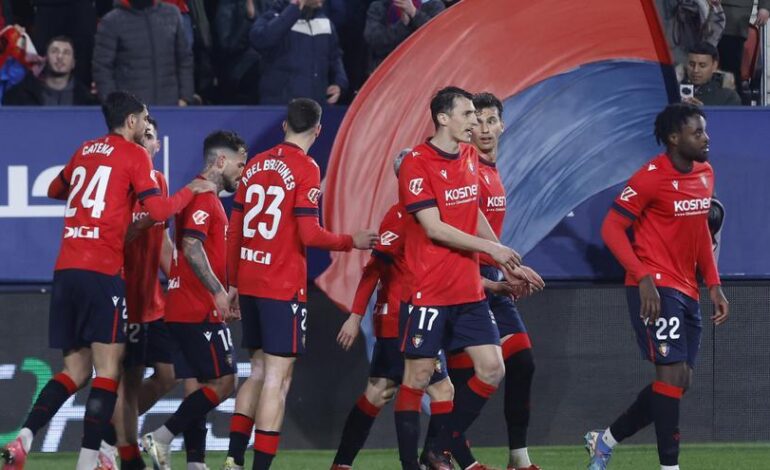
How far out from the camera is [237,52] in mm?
12695

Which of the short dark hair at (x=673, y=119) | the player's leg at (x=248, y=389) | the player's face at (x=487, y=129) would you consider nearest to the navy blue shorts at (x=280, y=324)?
the player's leg at (x=248, y=389)

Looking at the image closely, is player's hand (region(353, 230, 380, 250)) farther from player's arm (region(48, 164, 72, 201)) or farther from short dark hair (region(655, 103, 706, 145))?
short dark hair (region(655, 103, 706, 145))

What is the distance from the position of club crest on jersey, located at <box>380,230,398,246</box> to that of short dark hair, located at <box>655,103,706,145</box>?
5.50 ft

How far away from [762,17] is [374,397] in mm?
5003

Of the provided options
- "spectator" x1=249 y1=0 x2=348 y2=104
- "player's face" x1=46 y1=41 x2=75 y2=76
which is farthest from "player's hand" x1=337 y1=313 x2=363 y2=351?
"player's face" x1=46 y1=41 x2=75 y2=76

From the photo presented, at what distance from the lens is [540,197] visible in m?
11.2

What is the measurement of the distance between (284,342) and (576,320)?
3087 millimetres

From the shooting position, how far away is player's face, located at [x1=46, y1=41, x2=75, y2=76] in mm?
11875

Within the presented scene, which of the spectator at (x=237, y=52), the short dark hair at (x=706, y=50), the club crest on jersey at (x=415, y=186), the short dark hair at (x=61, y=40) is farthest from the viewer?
the spectator at (x=237, y=52)

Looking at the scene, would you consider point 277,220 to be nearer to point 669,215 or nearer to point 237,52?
point 669,215

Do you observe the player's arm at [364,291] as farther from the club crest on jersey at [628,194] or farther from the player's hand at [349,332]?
the club crest on jersey at [628,194]

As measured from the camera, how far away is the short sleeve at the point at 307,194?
8812 mm

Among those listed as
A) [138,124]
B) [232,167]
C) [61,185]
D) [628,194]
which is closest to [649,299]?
[628,194]

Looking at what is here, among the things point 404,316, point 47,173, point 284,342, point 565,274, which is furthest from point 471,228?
point 47,173
